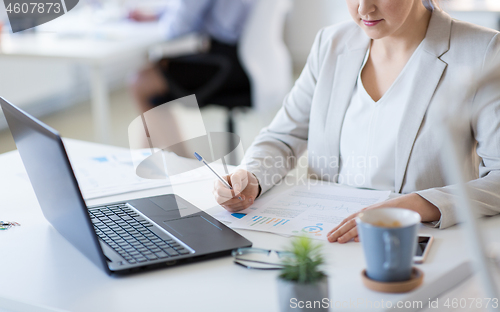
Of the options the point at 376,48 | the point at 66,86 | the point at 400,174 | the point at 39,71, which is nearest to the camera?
the point at 400,174

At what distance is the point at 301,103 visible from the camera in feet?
4.92

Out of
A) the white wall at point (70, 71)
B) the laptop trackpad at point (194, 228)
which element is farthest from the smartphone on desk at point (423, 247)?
the white wall at point (70, 71)

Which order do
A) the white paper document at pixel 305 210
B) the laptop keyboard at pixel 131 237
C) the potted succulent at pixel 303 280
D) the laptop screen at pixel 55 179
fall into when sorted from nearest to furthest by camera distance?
the potted succulent at pixel 303 280, the laptop screen at pixel 55 179, the laptop keyboard at pixel 131 237, the white paper document at pixel 305 210

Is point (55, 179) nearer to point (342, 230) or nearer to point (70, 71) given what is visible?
point (342, 230)

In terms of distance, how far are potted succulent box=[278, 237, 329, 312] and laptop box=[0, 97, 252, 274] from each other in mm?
246

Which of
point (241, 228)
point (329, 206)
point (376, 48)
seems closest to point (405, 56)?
point (376, 48)

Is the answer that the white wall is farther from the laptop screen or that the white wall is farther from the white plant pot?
the white plant pot

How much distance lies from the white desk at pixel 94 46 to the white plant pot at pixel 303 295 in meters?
2.26

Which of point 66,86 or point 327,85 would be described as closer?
point 327,85

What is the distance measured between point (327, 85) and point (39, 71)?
3422 millimetres

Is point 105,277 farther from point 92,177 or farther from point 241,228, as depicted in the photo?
point 92,177

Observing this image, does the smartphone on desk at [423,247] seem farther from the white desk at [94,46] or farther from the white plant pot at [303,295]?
the white desk at [94,46]

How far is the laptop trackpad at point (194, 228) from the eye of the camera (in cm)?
98

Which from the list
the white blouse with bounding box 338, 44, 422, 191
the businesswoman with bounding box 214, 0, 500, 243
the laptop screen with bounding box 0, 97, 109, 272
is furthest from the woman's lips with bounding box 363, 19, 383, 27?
the laptop screen with bounding box 0, 97, 109, 272
